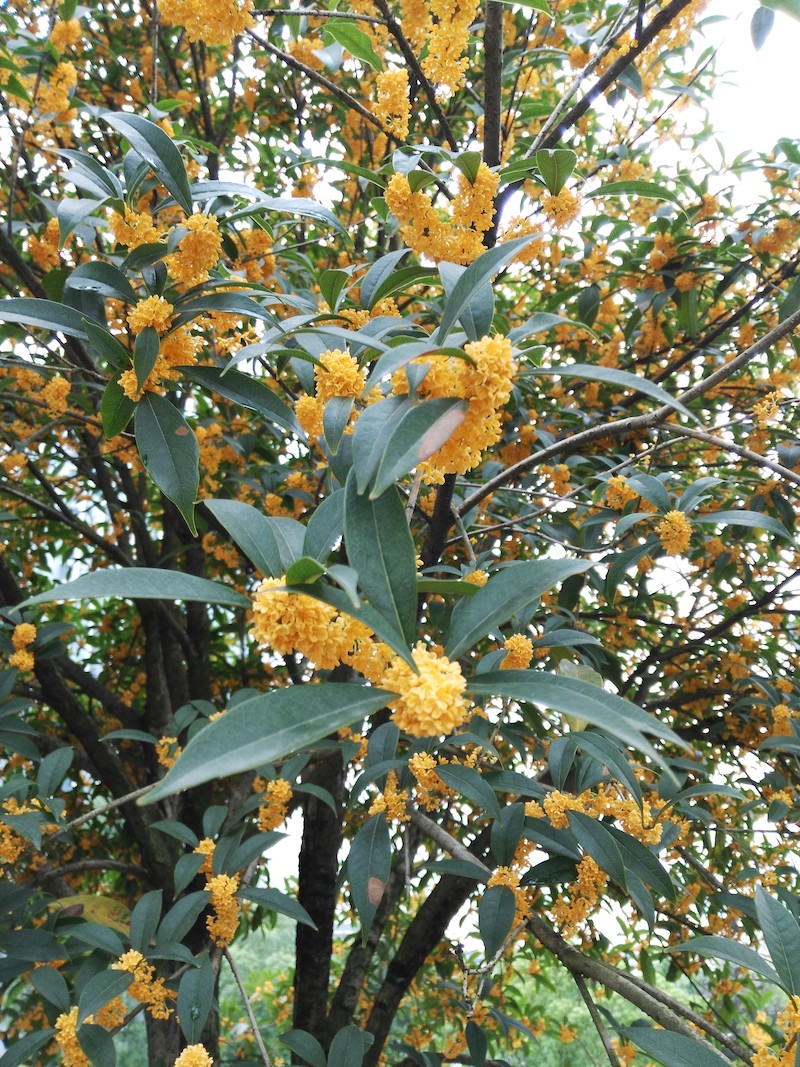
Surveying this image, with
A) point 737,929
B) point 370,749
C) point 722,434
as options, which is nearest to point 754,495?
point 722,434

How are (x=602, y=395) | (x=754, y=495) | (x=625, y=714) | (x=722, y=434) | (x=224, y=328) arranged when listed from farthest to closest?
(x=602, y=395) < (x=722, y=434) < (x=754, y=495) < (x=224, y=328) < (x=625, y=714)

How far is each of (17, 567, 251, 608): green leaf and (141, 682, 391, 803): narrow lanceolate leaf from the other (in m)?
0.11

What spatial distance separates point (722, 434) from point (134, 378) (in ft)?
6.46

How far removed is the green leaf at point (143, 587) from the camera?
0.63m

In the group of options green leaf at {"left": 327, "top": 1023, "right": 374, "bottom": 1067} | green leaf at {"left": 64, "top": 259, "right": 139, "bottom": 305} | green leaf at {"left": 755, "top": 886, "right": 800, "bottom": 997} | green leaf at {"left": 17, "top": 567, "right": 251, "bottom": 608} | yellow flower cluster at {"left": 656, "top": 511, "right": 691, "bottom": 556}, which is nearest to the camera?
green leaf at {"left": 17, "top": 567, "right": 251, "bottom": 608}

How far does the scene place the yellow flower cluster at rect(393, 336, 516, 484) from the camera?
74cm

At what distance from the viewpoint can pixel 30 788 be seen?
6.09 ft

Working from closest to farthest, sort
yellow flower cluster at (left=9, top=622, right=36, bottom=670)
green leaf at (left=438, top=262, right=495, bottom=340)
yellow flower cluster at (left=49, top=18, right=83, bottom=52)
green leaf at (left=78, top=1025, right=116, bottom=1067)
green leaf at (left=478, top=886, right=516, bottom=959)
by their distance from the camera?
green leaf at (left=438, top=262, right=495, bottom=340) < green leaf at (left=478, top=886, right=516, bottom=959) < green leaf at (left=78, top=1025, right=116, bottom=1067) < yellow flower cluster at (left=9, top=622, right=36, bottom=670) < yellow flower cluster at (left=49, top=18, right=83, bottom=52)

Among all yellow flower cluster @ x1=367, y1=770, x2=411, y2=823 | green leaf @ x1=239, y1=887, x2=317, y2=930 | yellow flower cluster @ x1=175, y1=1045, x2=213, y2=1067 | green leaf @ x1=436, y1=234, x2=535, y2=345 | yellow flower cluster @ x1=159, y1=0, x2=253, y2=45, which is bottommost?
yellow flower cluster @ x1=175, y1=1045, x2=213, y2=1067

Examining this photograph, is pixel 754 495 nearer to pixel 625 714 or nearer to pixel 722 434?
pixel 722 434

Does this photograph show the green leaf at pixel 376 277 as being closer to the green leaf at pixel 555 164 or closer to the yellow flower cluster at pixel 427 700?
the green leaf at pixel 555 164

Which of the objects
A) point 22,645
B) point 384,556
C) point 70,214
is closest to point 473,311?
point 384,556

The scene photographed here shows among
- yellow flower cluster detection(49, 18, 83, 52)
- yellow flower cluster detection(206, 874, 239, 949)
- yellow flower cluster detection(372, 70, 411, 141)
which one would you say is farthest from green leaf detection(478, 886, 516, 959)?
yellow flower cluster detection(49, 18, 83, 52)

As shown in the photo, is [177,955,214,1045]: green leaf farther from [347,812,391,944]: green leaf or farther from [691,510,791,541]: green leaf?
[691,510,791,541]: green leaf
